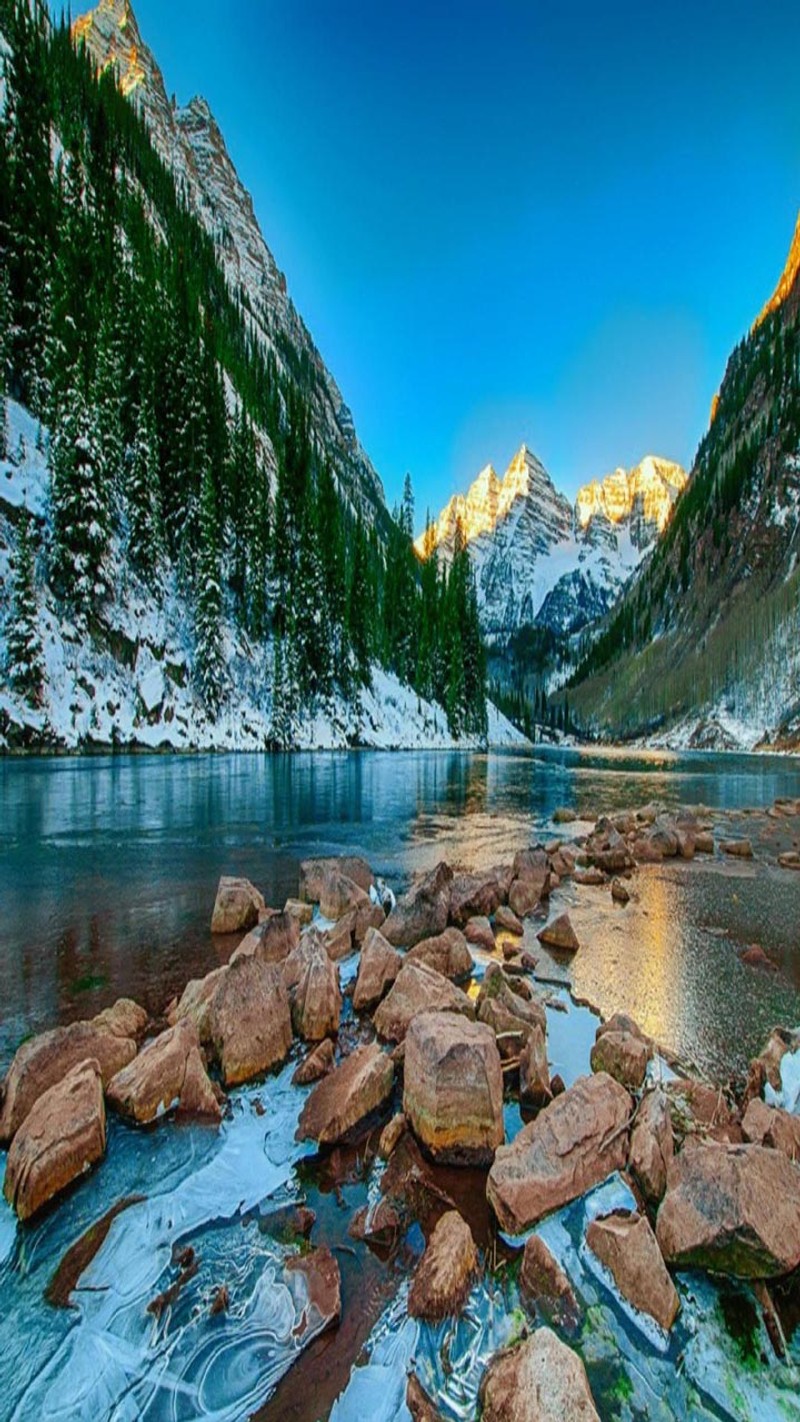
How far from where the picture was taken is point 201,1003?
5406 mm

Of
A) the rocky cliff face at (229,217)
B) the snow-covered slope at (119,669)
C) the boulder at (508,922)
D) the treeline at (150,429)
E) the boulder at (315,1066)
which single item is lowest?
the boulder at (508,922)

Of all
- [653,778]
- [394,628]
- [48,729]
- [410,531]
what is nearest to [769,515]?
[410,531]

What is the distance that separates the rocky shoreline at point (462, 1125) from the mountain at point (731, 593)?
3383 inches

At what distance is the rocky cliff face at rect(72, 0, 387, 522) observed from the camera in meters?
117

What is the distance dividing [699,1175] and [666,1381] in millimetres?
918

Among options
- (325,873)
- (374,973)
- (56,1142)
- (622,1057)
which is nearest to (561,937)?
(374,973)

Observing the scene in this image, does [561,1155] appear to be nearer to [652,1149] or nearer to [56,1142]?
[652,1149]

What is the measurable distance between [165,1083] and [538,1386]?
3.20 metres

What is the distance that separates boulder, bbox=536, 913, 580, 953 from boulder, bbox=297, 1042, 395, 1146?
425 centimetres

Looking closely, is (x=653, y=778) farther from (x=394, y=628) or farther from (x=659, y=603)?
(x=659, y=603)

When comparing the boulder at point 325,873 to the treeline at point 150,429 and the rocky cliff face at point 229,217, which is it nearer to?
the treeline at point 150,429

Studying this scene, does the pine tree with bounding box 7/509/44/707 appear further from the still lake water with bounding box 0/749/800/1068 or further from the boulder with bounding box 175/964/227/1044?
the boulder with bounding box 175/964/227/1044

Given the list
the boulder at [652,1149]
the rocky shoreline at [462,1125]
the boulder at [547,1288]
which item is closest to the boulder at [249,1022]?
the rocky shoreline at [462,1125]

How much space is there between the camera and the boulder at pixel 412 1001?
212 inches
